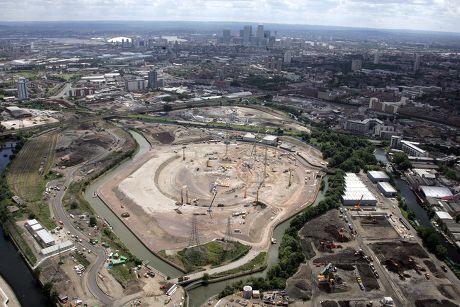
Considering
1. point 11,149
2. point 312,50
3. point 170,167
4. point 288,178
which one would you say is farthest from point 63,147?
point 312,50

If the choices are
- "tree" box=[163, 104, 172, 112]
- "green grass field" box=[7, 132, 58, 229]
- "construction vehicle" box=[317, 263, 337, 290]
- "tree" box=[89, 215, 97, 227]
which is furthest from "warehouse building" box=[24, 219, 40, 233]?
"tree" box=[163, 104, 172, 112]

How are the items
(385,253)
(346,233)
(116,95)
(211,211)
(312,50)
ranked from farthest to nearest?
1. (312,50)
2. (116,95)
3. (211,211)
4. (346,233)
5. (385,253)

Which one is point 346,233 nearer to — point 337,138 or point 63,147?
point 337,138

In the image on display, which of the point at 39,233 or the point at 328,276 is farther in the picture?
the point at 39,233

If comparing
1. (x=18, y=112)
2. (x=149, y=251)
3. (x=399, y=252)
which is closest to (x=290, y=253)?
(x=399, y=252)

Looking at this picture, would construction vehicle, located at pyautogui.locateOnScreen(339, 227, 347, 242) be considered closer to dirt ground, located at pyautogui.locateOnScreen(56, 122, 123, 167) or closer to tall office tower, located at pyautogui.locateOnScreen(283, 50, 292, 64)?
dirt ground, located at pyautogui.locateOnScreen(56, 122, 123, 167)

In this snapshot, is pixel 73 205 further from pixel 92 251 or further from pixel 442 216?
pixel 442 216

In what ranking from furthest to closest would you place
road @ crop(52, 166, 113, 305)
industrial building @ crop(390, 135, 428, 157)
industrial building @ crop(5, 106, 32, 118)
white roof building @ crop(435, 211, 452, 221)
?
industrial building @ crop(5, 106, 32, 118)
industrial building @ crop(390, 135, 428, 157)
white roof building @ crop(435, 211, 452, 221)
road @ crop(52, 166, 113, 305)
